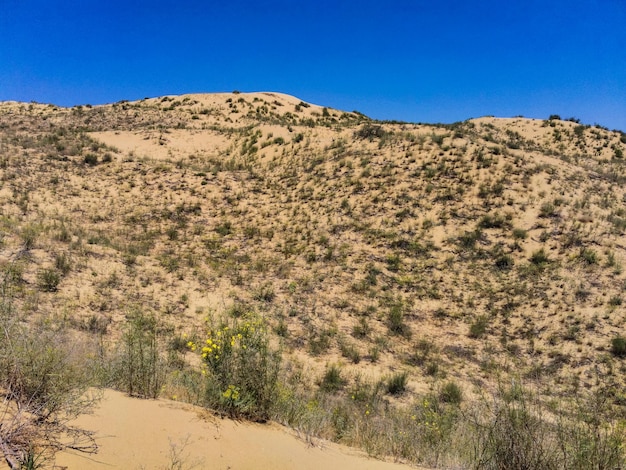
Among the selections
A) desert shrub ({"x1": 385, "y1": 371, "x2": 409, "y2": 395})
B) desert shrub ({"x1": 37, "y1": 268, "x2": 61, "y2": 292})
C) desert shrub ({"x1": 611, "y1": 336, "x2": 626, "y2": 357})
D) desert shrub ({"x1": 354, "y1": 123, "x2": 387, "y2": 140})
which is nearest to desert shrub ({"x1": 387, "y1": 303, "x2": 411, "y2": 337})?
desert shrub ({"x1": 385, "y1": 371, "x2": 409, "y2": 395})

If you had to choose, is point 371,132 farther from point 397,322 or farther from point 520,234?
point 397,322

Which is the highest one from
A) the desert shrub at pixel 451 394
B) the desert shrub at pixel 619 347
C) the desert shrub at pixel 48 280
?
the desert shrub at pixel 619 347

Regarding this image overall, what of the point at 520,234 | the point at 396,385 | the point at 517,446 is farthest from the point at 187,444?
the point at 520,234

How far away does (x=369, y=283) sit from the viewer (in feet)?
40.7

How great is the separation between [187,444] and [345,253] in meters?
10.9

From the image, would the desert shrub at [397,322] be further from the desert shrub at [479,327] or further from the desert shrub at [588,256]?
the desert shrub at [588,256]

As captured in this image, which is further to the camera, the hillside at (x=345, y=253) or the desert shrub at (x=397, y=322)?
the desert shrub at (x=397, y=322)

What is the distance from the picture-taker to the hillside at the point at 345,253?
877 centimetres

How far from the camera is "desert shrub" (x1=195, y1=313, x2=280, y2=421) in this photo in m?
4.06

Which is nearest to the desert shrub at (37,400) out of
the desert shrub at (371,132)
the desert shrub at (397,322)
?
the desert shrub at (397,322)

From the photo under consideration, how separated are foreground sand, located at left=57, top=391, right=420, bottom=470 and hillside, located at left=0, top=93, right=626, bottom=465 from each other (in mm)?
534

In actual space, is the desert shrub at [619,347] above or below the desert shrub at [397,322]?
above

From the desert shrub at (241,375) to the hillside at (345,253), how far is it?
0.47 m

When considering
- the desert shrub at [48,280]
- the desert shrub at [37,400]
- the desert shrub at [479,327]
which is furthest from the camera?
the desert shrub at [479,327]
